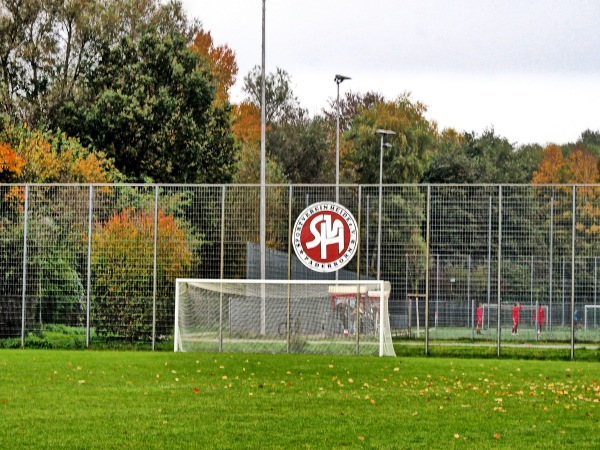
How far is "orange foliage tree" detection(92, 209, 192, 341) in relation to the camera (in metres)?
26.8

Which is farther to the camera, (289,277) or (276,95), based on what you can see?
(276,95)

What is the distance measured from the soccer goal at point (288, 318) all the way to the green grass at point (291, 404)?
2.19 meters

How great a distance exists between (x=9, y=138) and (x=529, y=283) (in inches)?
831

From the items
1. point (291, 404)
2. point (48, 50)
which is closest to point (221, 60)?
point (48, 50)

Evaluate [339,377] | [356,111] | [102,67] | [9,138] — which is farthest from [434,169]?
[339,377]

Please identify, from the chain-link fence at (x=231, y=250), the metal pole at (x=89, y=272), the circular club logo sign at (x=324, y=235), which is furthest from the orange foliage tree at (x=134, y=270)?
the circular club logo sign at (x=324, y=235)

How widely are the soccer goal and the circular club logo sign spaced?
1.20 metres

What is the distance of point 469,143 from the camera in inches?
3644

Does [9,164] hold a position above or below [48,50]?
below

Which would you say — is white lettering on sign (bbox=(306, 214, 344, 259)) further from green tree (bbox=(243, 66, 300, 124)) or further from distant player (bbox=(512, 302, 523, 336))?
green tree (bbox=(243, 66, 300, 124))

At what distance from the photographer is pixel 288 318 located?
24859mm

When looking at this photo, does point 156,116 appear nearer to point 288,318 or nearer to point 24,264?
point 24,264

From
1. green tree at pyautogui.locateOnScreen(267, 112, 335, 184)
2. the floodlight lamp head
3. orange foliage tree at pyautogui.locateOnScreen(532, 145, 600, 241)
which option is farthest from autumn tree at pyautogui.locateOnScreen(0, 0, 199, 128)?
orange foliage tree at pyautogui.locateOnScreen(532, 145, 600, 241)

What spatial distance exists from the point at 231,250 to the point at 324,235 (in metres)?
1.88
